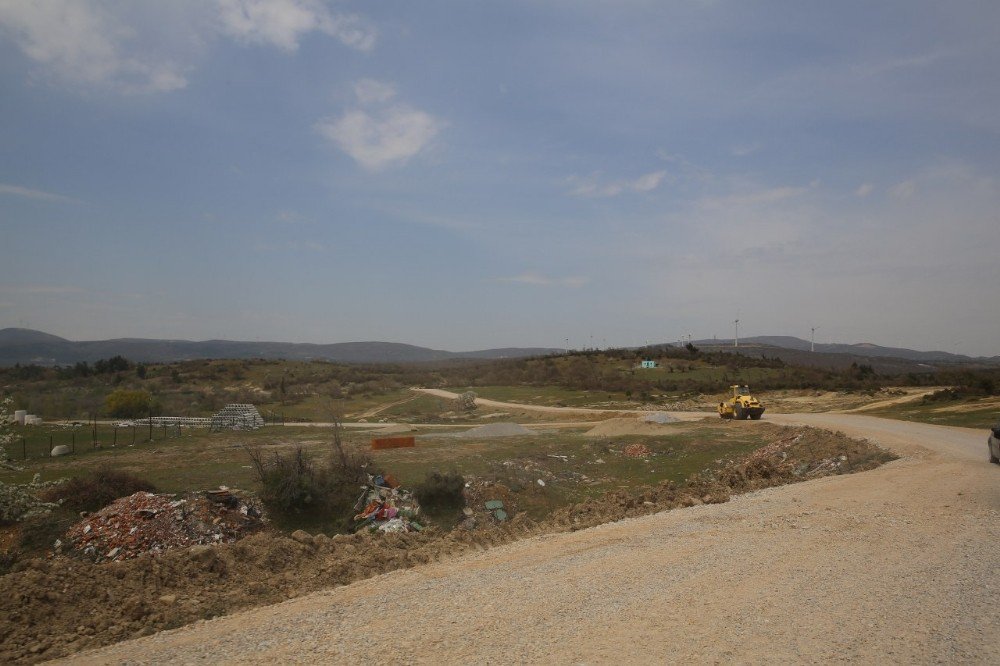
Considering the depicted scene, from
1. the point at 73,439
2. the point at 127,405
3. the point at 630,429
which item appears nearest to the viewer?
the point at 73,439

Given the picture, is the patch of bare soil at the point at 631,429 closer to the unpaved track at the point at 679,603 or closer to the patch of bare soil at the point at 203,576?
the patch of bare soil at the point at 203,576

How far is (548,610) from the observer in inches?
289

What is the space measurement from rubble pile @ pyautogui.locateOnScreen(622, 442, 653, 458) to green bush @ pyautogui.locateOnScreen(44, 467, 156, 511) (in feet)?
52.8

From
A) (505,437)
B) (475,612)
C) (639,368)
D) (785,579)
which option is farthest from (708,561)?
(639,368)

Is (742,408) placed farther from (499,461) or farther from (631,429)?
(499,461)

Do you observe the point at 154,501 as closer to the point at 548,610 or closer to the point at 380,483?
the point at 380,483

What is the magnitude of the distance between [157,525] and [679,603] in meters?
12.1

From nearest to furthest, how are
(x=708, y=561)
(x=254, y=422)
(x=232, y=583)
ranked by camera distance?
(x=708, y=561) < (x=232, y=583) < (x=254, y=422)

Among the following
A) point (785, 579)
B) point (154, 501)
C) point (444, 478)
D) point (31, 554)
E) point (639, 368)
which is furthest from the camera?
point (639, 368)

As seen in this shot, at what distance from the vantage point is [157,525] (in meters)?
14.1

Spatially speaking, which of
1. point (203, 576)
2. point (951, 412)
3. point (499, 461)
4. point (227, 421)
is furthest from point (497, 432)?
point (951, 412)

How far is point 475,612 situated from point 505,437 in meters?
22.5

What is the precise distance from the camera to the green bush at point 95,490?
51.2ft

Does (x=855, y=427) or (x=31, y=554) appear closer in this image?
(x=31, y=554)
